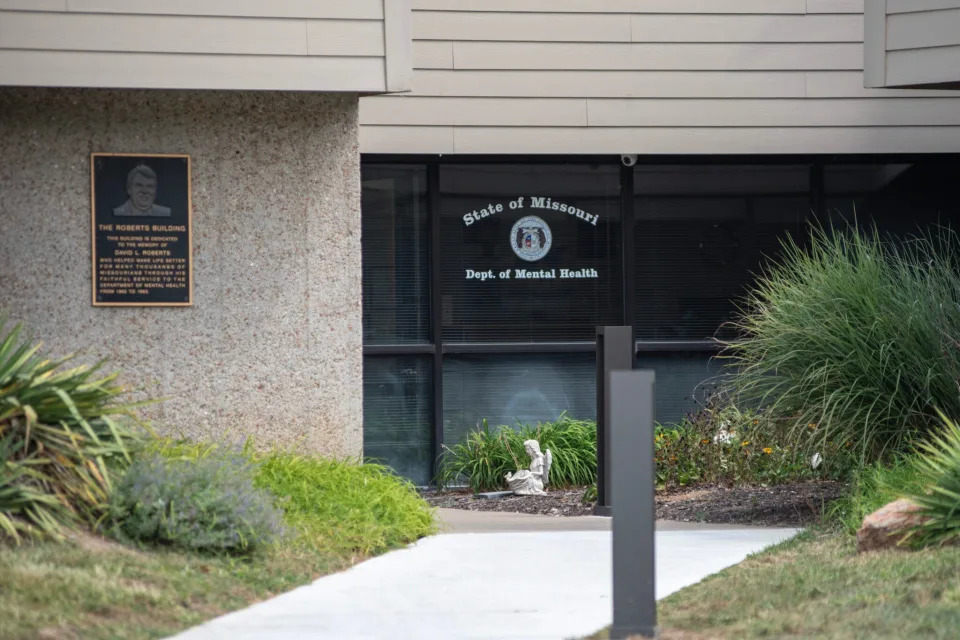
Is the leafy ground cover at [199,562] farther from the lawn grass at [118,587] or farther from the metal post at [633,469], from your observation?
the metal post at [633,469]

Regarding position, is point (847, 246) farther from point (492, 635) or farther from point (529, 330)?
point (492, 635)

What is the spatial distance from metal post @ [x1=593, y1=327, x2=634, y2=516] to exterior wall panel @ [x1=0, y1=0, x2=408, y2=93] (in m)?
2.40

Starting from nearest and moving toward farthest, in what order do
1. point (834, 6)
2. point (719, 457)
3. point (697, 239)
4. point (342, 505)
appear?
point (342, 505), point (719, 457), point (834, 6), point (697, 239)

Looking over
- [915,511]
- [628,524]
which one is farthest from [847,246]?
[628,524]

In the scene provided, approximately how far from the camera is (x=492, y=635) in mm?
5586

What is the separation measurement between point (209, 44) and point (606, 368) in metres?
3.58

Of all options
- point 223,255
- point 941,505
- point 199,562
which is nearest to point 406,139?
point 223,255

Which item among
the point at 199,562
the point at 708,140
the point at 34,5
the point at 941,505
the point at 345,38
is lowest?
the point at 199,562

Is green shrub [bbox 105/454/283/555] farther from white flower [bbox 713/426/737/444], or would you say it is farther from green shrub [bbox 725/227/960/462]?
white flower [bbox 713/426/737/444]

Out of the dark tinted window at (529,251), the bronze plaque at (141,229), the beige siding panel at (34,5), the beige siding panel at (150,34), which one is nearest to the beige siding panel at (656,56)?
the dark tinted window at (529,251)

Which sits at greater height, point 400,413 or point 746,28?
point 746,28

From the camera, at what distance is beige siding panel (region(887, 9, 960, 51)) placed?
9.06m

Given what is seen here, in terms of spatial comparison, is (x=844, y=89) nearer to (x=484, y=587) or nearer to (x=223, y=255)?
(x=223, y=255)

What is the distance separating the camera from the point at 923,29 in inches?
362
